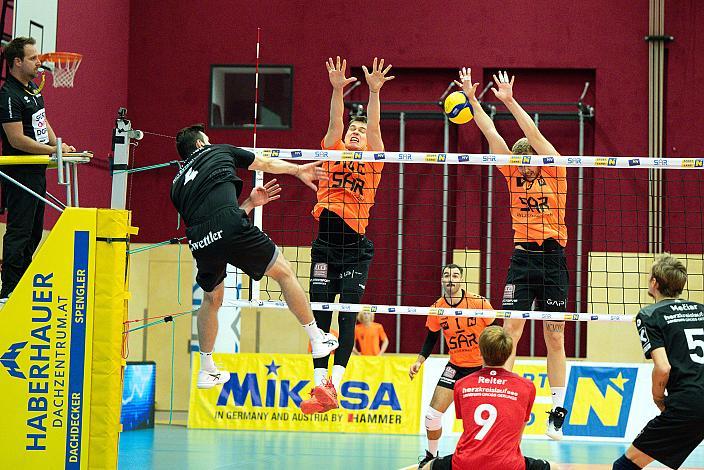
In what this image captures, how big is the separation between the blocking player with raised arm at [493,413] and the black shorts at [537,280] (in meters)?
2.19

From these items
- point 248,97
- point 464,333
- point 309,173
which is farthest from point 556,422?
point 248,97

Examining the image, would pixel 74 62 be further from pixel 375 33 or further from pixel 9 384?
pixel 9 384

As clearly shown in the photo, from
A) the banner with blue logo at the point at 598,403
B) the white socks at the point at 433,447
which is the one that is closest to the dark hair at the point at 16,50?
the white socks at the point at 433,447

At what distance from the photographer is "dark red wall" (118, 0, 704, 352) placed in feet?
56.0

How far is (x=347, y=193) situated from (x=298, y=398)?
6651mm

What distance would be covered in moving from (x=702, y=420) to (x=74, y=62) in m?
10.9

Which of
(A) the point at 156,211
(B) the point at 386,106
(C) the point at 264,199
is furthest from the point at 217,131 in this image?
(C) the point at 264,199

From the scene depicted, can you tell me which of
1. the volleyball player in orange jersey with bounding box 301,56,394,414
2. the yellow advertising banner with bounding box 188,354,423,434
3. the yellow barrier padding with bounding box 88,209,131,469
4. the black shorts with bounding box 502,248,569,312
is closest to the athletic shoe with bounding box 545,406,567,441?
the black shorts with bounding box 502,248,569,312

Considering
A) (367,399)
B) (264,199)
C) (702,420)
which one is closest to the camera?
(702,420)

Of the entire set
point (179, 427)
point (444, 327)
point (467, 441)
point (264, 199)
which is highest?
point (264, 199)

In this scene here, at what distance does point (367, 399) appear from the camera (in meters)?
14.5

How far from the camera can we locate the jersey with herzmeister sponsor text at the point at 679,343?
668 cm

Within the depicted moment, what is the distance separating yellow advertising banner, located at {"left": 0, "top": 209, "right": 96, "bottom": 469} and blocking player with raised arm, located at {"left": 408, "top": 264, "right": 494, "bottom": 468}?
4.11m

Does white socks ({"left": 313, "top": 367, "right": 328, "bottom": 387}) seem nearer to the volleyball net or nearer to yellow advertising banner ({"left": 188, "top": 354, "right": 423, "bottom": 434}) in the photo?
yellow advertising banner ({"left": 188, "top": 354, "right": 423, "bottom": 434})
